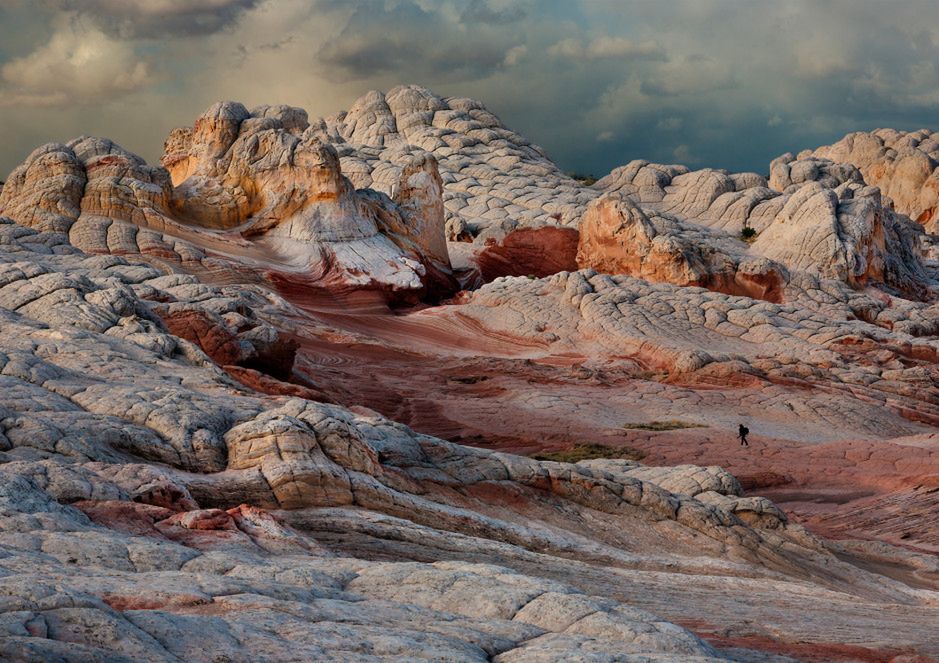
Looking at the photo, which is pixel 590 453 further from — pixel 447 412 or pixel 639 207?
pixel 639 207

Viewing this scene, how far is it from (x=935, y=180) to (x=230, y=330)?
87.9 metres

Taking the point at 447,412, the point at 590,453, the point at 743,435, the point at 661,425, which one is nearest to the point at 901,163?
the point at 661,425

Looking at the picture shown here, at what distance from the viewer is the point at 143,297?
2855 cm

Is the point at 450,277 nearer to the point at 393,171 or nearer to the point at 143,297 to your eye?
the point at 393,171

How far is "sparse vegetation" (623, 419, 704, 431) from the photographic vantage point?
32.8 m

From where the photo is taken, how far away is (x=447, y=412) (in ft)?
109

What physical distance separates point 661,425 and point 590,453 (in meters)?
4.64

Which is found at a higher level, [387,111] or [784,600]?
[387,111]

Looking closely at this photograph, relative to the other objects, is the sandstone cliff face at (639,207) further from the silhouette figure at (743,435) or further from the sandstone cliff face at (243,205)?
the silhouette figure at (743,435)

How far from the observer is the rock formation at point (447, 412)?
10.2 metres

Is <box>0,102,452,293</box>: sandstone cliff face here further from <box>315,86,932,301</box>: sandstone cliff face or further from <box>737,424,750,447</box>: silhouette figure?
<box>737,424,750,447</box>: silhouette figure

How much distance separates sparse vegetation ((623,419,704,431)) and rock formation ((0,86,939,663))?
0.58 ft

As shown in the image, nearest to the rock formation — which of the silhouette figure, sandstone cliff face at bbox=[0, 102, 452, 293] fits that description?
sandstone cliff face at bbox=[0, 102, 452, 293]

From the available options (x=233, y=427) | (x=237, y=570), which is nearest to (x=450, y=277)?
(x=233, y=427)
